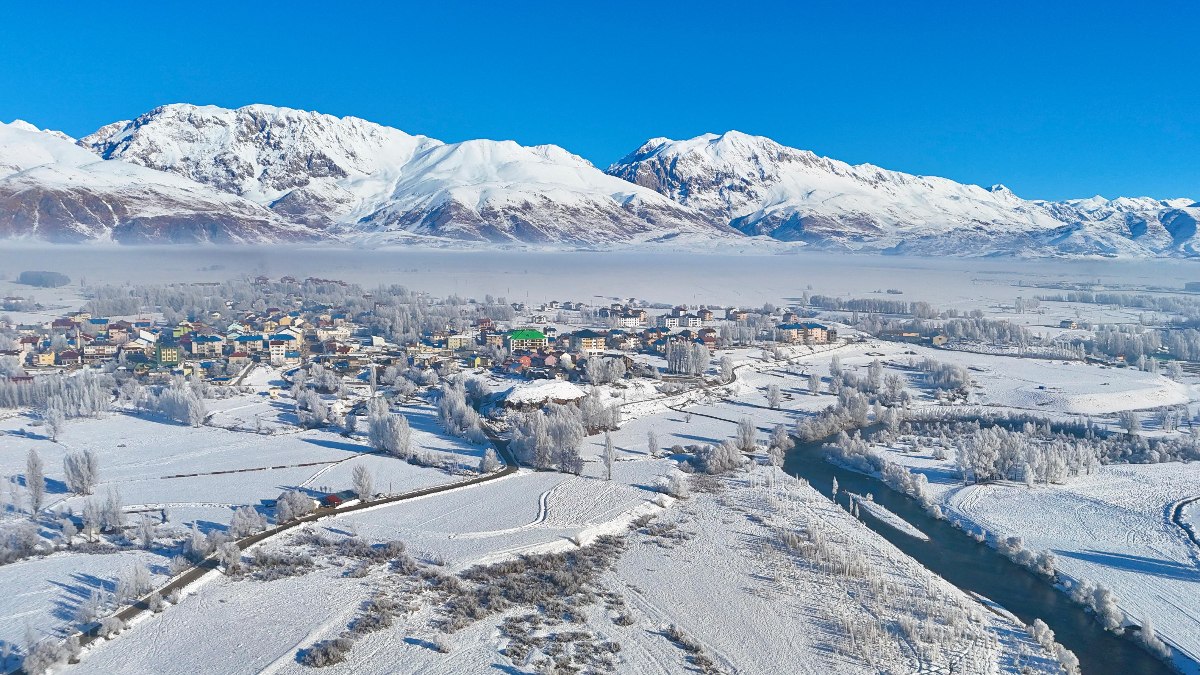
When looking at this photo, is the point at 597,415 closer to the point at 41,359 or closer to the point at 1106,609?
the point at 1106,609

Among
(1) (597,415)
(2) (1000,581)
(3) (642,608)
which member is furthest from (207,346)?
(2) (1000,581)

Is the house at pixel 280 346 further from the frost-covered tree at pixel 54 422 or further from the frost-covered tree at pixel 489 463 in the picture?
the frost-covered tree at pixel 489 463

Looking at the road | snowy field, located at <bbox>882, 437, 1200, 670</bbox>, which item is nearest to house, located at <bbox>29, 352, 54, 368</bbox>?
the road

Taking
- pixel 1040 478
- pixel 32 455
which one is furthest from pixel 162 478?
pixel 1040 478

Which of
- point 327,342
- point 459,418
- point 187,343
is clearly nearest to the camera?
point 459,418

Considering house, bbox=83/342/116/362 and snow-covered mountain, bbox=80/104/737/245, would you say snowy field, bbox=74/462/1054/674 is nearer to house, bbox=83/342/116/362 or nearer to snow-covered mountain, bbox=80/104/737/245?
house, bbox=83/342/116/362

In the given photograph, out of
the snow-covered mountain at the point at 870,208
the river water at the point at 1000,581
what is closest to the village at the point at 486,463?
the river water at the point at 1000,581
